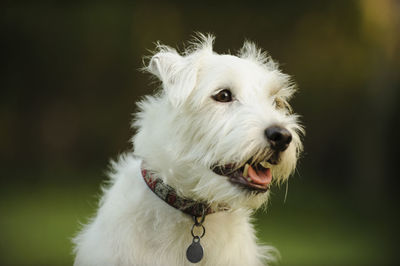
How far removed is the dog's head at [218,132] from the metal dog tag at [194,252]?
327mm

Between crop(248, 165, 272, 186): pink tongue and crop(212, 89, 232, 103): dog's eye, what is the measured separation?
55 centimetres

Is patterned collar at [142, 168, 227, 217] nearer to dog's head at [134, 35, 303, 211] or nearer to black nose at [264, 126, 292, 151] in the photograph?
dog's head at [134, 35, 303, 211]

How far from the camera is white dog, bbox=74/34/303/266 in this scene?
12.2 feet

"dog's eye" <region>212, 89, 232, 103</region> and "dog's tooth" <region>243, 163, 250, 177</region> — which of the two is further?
"dog's eye" <region>212, 89, 232, 103</region>

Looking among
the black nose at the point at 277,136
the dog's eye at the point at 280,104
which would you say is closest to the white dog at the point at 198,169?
the black nose at the point at 277,136

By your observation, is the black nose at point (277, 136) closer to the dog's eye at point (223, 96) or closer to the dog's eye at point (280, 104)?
the dog's eye at point (223, 96)

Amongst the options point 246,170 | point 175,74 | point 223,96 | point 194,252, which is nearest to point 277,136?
point 246,170

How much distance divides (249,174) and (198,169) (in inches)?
14.4

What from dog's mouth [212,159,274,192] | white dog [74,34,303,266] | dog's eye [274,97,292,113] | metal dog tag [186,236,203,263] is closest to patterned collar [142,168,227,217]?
white dog [74,34,303,266]

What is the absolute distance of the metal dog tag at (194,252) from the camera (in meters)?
3.90

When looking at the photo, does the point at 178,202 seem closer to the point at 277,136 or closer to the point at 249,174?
the point at 249,174

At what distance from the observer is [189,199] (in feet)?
13.2

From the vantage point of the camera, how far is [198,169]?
151 inches

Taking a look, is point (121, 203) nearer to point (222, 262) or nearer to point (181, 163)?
point (181, 163)
